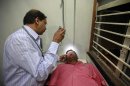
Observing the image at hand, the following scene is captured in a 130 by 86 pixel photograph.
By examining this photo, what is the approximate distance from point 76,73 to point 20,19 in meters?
1.13

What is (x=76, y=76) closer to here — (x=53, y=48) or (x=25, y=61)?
(x=53, y=48)

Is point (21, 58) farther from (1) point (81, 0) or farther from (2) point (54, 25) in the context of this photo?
(1) point (81, 0)

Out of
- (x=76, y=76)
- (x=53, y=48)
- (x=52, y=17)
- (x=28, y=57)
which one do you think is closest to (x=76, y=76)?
(x=76, y=76)

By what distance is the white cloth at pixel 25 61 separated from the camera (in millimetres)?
1037

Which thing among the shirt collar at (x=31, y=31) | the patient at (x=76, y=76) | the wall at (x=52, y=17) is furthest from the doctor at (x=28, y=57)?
the wall at (x=52, y=17)

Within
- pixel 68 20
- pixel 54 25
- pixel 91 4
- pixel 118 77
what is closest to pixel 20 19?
pixel 54 25

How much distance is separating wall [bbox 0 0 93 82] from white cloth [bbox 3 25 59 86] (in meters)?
0.90

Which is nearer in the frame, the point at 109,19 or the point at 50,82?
the point at 50,82

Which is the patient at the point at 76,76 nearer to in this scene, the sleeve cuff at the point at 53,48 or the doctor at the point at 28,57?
the doctor at the point at 28,57

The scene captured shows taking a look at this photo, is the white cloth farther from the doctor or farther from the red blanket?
the red blanket

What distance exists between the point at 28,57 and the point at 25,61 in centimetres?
4

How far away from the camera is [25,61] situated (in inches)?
40.7

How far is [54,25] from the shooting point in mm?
2064

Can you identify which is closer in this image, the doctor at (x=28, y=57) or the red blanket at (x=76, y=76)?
the doctor at (x=28, y=57)
